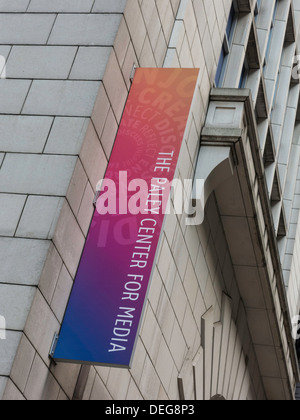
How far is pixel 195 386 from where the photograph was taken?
16297mm

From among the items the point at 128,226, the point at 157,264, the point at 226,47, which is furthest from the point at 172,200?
the point at 226,47

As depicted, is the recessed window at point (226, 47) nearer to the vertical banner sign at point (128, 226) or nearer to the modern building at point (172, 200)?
the modern building at point (172, 200)

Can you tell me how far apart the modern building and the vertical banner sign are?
0.20 meters

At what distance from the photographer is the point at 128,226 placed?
10453mm

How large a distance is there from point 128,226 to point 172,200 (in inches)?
109

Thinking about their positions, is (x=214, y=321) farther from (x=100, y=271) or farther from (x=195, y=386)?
(x=100, y=271)

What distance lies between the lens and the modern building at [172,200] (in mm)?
10039

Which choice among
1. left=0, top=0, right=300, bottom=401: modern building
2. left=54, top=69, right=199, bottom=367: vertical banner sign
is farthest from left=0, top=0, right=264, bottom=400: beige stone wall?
left=54, top=69, right=199, bottom=367: vertical banner sign

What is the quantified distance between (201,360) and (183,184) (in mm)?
4677

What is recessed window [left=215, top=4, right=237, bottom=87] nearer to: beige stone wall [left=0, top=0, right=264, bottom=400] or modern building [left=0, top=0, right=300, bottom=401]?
modern building [left=0, top=0, right=300, bottom=401]

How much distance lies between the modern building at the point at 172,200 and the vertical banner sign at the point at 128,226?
0.20 metres

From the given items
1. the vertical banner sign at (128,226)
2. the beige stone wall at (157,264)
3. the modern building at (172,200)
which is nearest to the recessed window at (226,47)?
the modern building at (172,200)

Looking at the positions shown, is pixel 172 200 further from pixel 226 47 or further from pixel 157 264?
pixel 226 47

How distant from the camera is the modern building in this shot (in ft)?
32.9
